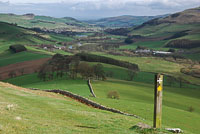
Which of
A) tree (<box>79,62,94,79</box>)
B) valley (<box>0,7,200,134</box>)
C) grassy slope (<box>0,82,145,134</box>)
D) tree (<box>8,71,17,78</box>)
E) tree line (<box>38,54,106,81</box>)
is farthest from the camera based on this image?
tree (<box>8,71,17,78</box>)

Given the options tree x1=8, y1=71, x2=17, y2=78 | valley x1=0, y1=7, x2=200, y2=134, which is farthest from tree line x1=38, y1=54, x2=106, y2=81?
tree x1=8, y1=71, x2=17, y2=78

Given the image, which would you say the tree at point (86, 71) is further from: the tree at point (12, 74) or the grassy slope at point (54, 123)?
the grassy slope at point (54, 123)

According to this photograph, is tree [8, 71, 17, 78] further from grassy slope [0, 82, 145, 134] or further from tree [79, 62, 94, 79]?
grassy slope [0, 82, 145, 134]

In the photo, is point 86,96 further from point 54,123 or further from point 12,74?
point 12,74

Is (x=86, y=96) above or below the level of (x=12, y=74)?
above

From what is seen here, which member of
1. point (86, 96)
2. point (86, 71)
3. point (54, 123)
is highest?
point (54, 123)

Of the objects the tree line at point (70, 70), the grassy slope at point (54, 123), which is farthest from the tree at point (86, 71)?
the grassy slope at point (54, 123)

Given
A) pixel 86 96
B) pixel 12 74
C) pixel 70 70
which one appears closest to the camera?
pixel 86 96

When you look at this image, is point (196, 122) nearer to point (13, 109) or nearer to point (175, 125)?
point (175, 125)

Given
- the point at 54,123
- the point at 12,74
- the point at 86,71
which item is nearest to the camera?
the point at 54,123

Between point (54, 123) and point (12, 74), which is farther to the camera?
point (12, 74)

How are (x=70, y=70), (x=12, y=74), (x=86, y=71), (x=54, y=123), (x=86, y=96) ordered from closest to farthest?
1. (x=54, y=123)
2. (x=86, y=96)
3. (x=86, y=71)
4. (x=70, y=70)
5. (x=12, y=74)

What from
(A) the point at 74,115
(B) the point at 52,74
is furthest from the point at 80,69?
(A) the point at 74,115

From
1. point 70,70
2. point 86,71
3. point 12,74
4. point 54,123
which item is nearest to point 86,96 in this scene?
point 54,123
